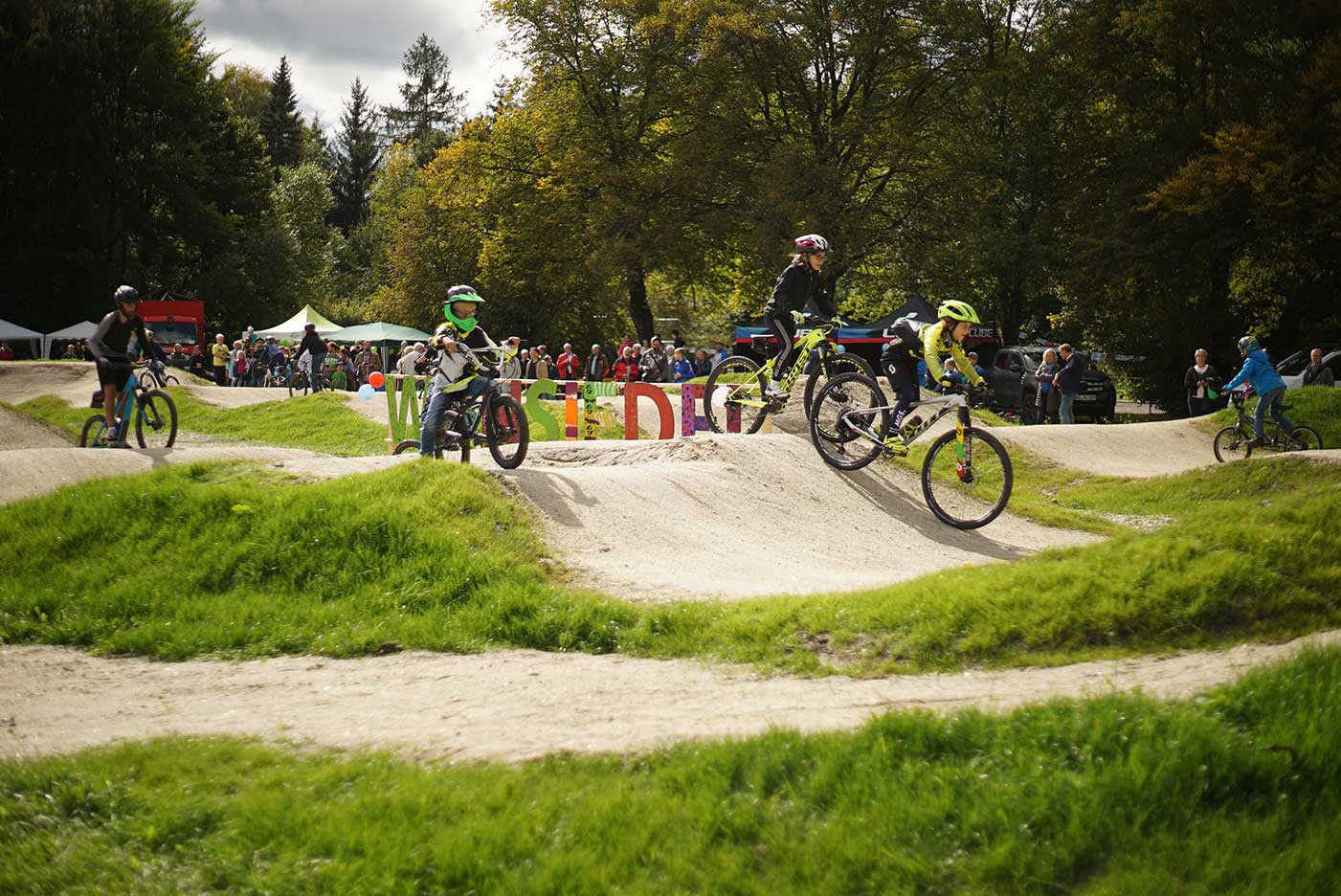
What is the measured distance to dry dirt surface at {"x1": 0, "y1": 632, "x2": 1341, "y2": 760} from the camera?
17.5 ft

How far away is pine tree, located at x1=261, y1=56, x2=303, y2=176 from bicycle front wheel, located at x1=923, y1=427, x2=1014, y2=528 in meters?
71.8

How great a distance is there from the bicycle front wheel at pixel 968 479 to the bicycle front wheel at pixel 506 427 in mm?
4072

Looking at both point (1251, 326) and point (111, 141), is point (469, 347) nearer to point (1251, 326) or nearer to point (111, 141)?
point (1251, 326)

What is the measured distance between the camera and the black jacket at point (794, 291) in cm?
1261

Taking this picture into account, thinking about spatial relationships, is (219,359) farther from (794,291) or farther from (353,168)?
(353,168)

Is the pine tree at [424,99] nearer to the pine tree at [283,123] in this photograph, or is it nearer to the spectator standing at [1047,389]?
the pine tree at [283,123]

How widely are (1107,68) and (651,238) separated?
554 inches

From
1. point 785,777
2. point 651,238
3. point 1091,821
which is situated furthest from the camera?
point 651,238

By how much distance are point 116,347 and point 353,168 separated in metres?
76.6

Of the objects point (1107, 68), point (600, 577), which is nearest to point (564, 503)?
point (600, 577)

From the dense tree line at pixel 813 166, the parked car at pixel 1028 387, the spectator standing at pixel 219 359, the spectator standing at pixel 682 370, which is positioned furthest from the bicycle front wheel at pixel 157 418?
the spectator standing at pixel 219 359

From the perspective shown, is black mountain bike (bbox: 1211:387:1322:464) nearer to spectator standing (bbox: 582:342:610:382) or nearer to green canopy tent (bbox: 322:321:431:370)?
spectator standing (bbox: 582:342:610:382)

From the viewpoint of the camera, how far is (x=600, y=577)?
9031 mm

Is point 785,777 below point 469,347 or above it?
below
